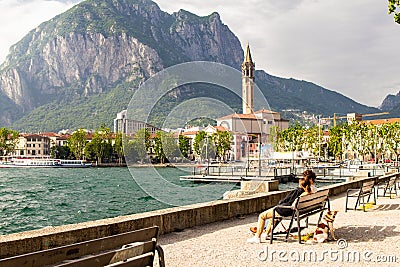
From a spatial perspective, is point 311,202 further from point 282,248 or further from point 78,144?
point 78,144

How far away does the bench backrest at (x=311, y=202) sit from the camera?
760 centimetres

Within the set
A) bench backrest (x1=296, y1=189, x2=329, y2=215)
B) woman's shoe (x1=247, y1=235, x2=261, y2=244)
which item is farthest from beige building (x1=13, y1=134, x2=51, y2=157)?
woman's shoe (x1=247, y1=235, x2=261, y2=244)

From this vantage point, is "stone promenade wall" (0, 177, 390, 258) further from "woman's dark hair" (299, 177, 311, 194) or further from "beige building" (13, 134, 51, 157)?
"beige building" (13, 134, 51, 157)

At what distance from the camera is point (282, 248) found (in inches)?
287

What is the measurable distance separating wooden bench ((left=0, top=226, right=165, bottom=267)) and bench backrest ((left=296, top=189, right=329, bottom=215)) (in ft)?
10.2

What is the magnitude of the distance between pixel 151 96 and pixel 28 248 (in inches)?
480

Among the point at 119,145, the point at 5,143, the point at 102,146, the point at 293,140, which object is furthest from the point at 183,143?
the point at 5,143

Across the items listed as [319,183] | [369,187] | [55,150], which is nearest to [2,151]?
[55,150]

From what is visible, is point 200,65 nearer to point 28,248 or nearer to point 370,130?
point 28,248

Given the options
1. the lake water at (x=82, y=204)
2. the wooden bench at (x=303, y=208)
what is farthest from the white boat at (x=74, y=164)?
the wooden bench at (x=303, y=208)

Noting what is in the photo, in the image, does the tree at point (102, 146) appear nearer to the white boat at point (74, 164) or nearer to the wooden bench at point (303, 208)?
the white boat at point (74, 164)

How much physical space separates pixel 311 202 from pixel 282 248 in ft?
3.46

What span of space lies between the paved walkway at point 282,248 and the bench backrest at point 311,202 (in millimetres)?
529

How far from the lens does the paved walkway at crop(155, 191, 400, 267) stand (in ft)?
21.1
